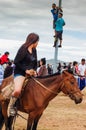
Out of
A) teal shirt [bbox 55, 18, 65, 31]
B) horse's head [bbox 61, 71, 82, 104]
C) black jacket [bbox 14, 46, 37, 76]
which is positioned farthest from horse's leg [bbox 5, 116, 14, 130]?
teal shirt [bbox 55, 18, 65, 31]

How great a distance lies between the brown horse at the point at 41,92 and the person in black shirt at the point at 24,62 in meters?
0.21

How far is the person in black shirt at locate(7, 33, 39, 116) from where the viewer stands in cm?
1055

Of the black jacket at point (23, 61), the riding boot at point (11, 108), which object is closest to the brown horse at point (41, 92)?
the riding boot at point (11, 108)

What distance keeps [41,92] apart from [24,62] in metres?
0.79

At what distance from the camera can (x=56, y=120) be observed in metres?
15.5

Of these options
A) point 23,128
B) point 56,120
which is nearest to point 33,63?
point 23,128

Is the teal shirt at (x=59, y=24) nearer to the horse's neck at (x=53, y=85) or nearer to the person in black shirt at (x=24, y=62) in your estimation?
the horse's neck at (x=53, y=85)

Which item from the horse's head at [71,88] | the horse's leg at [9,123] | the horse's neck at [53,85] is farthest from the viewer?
the horse's leg at [9,123]

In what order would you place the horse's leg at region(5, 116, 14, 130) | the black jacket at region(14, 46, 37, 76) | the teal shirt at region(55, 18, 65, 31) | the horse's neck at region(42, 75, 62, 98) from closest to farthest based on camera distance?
the black jacket at region(14, 46, 37, 76), the horse's neck at region(42, 75, 62, 98), the horse's leg at region(5, 116, 14, 130), the teal shirt at region(55, 18, 65, 31)

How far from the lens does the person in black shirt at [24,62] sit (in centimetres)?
1055

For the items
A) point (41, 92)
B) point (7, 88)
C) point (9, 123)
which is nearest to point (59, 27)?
point (9, 123)

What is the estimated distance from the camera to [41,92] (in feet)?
35.4

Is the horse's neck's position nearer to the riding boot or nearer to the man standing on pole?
the riding boot

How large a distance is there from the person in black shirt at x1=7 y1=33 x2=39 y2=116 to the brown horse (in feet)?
0.68
